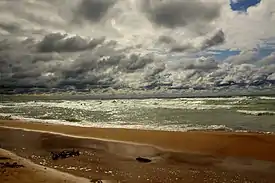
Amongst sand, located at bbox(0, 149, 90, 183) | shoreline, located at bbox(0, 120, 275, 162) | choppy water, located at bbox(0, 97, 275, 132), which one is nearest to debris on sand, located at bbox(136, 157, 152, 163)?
shoreline, located at bbox(0, 120, 275, 162)

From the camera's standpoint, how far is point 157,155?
13.7 meters

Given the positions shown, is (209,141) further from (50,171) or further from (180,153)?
(50,171)

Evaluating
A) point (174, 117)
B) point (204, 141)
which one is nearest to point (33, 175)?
point (204, 141)

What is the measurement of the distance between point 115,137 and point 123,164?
24.7ft

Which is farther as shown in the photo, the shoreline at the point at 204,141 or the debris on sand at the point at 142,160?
the shoreline at the point at 204,141

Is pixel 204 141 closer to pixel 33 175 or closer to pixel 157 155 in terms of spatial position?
pixel 157 155

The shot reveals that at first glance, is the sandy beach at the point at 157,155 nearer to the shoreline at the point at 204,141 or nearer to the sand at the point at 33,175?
the shoreline at the point at 204,141

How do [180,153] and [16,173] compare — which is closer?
[16,173]

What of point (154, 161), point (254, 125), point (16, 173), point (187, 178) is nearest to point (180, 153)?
point (154, 161)

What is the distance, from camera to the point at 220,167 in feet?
37.4

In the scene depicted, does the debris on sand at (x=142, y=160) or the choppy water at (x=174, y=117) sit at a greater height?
the choppy water at (x=174, y=117)

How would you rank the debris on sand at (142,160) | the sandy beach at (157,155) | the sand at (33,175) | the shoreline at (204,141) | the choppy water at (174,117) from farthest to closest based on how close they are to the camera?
the choppy water at (174,117), the shoreline at (204,141), the debris on sand at (142,160), the sandy beach at (157,155), the sand at (33,175)

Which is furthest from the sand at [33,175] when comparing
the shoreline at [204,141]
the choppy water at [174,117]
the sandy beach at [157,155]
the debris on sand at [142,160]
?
the choppy water at [174,117]

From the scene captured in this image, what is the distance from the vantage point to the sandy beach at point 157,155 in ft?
33.0
